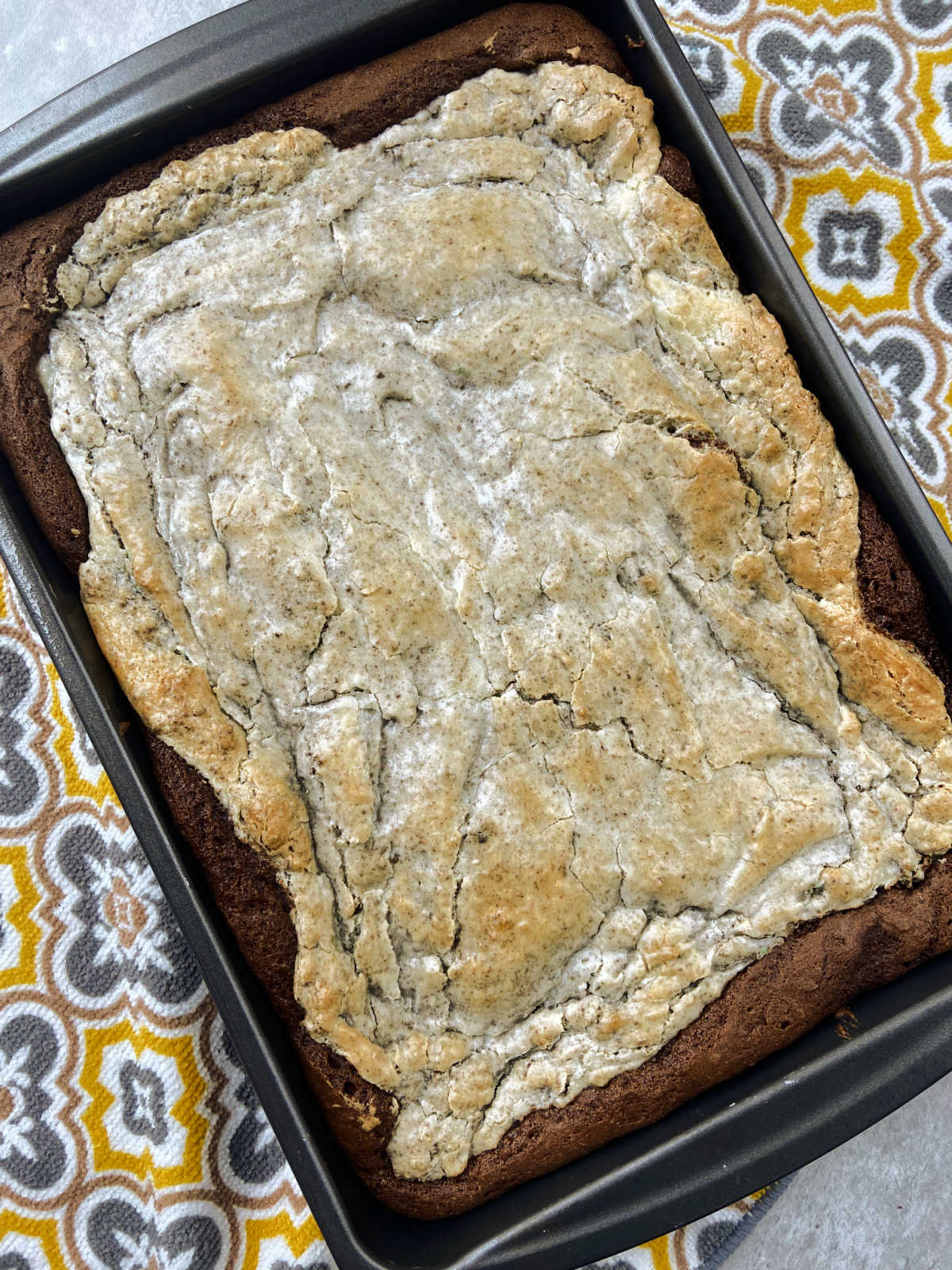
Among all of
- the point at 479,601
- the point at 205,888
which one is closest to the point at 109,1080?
the point at 205,888

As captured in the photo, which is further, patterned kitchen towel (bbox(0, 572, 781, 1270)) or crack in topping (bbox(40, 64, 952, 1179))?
patterned kitchen towel (bbox(0, 572, 781, 1270))

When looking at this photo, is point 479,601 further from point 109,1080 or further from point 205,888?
point 109,1080

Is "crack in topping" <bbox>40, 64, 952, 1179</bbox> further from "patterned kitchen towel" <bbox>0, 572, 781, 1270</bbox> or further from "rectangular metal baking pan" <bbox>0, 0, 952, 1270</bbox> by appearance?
"patterned kitchen towel" <bbox>0, 572, 781, 1270</bbox>

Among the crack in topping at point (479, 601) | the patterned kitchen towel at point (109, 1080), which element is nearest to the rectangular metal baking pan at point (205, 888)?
the crack in topping at point (479, 601)

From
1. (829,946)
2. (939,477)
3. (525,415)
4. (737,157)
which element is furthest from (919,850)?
(737,157)

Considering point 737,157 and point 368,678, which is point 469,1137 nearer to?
point 368,678

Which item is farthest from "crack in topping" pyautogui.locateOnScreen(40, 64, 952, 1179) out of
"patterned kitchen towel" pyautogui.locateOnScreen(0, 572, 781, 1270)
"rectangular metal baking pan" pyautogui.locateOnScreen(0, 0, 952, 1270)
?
"patterned kitchen towel" pyautogui.locateOnScreen(0, 572, 781, 1270)
